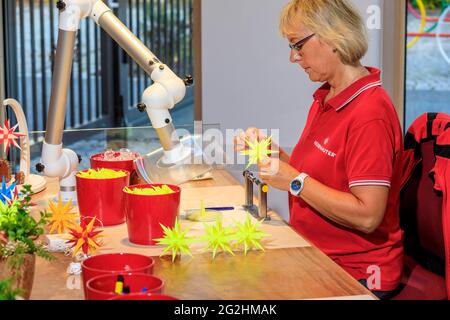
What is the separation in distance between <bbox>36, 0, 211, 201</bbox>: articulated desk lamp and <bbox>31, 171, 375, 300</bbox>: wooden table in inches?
15.9

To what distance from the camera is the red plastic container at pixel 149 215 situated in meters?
1.66

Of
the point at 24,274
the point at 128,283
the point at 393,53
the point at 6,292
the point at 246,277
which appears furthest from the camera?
the point at 393,53

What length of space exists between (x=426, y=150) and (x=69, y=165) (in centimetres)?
92

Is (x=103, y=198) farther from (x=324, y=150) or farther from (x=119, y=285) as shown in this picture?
(x=119, y=285)

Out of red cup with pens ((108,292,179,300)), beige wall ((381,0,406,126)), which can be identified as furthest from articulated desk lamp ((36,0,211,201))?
beige wall ((381,0,406,126))

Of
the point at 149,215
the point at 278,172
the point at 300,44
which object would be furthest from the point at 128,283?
the point at 300,44

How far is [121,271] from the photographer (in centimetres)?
122

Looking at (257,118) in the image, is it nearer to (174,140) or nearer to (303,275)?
(174,140)

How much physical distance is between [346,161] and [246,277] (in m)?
0.59

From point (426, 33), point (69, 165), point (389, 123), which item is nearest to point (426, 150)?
point (389, 123)

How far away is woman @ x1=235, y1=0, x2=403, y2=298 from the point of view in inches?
73.9

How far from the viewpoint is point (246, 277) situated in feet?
4.80

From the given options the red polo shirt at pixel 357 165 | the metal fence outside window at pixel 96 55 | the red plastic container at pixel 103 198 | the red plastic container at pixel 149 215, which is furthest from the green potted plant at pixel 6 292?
the metal fence outside window at pixel 96 55

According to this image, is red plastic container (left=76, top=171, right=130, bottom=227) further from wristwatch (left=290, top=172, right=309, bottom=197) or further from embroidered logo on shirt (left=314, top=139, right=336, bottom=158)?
embroidered logo on shirt (left=314, top=139, right=336, bottom=158)
